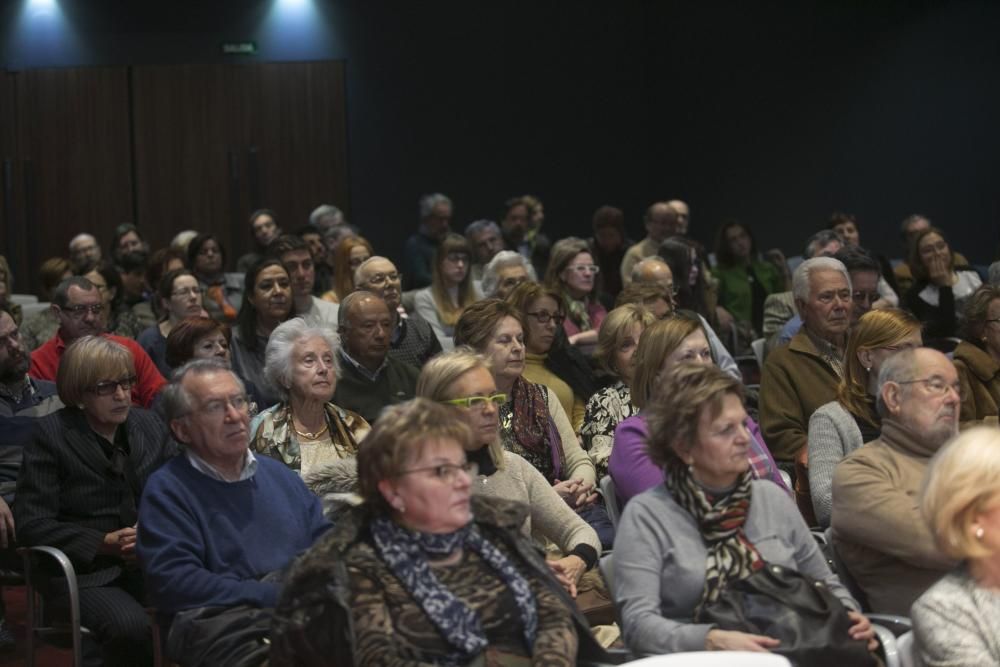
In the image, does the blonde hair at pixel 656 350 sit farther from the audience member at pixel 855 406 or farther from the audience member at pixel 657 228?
the audience member at pixel 657 228

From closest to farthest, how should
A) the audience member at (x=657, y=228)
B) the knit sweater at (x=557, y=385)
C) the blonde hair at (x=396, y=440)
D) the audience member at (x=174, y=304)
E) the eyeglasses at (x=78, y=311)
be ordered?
1. the blonde hair at (x=396, y=440)
2. the knit sweater at (x=557, y=385)
3. the eyeglasses at (x=78, y=311)
4. the audience member at (x=174, y=304)
5. the audience member at (x=657, y=228)

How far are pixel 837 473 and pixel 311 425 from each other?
168 centimetres

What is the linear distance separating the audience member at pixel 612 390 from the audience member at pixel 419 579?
1.71 metres

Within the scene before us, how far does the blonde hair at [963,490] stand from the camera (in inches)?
117

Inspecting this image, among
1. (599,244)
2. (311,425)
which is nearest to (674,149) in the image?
(599,244)

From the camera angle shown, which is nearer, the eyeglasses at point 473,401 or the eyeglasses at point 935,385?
the eyeglasses at point 935,385

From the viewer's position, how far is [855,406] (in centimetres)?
433

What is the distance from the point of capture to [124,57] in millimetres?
11469

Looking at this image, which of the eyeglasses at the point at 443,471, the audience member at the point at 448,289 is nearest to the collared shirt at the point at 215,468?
the eyeglasses at the point at 443,471

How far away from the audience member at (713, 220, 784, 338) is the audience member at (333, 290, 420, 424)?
4030mm

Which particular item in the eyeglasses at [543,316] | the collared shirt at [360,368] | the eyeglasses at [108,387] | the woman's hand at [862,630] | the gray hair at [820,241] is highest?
the gray hair at [820,241]

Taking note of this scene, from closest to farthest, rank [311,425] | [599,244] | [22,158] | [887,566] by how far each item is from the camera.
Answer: [887,566], [311,425], [599,244], [22,158]

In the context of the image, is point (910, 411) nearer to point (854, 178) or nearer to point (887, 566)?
point (887, 566)

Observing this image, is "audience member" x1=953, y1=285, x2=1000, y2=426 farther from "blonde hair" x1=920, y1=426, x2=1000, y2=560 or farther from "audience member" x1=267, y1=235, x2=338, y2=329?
"audience member" x1=267, y1=235, x2=338, y2=329
